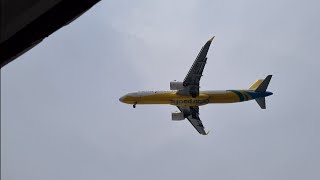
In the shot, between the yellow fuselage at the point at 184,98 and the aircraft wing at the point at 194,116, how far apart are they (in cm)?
315

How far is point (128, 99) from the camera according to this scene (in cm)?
4809

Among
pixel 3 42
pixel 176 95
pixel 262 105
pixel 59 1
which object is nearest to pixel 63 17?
pixel 59 1

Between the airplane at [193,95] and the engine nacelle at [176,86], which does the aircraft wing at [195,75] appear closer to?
the airplane at [193,95]

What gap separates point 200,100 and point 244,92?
16.9 ft

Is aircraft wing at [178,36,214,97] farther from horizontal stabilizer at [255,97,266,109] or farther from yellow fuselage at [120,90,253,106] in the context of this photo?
horizontal stabilizer at [255,97,266,109]

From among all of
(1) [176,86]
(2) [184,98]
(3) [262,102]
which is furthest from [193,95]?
(3) [262,102]

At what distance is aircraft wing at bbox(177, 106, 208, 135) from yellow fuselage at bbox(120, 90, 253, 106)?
124 inches

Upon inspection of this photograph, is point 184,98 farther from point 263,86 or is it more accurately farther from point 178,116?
point 263,86

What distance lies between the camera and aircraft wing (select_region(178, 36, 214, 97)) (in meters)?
42.4

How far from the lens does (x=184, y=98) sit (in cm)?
4700

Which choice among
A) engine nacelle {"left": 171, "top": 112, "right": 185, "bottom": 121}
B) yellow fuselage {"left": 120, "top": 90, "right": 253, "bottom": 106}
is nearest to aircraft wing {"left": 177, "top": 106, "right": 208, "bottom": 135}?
engine nacelle {"left": 171, "top": 112, "right": 185, "bottom": 121}

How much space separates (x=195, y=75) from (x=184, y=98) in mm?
3260

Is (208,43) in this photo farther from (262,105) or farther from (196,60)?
(262,105)

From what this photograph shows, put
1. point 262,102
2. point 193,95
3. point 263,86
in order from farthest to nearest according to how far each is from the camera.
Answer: point 262,102, point 263,86, point 193,95
